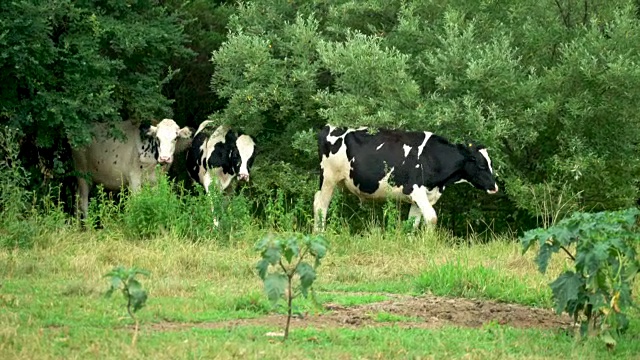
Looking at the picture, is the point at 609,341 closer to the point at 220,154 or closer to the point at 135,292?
the point at 135,292

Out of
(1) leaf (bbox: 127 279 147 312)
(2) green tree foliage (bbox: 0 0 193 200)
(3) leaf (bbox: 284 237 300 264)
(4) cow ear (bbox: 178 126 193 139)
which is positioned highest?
(2) green tree foliage (bbox: 0 0 193 200)

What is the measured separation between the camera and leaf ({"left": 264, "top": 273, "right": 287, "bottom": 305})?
334 inches

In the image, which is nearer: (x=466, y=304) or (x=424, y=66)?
(x=466, y=304)

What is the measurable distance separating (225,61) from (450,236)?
4.94 m

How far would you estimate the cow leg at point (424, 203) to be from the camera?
16547 millimetres

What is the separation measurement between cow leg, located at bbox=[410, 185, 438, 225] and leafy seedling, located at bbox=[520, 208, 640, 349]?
7.23 m

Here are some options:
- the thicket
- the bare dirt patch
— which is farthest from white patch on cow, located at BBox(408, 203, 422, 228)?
the bare dirt patch

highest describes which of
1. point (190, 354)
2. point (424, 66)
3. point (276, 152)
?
point (424, 66)

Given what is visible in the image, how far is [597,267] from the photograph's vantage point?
28.6 feet

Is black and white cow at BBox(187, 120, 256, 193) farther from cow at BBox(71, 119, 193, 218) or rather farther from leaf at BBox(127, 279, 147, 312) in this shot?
leaf at BBox(127, 279, 147, 312)

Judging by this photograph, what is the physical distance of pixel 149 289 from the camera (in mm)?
10836

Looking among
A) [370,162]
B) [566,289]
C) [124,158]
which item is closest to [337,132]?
[370,162]

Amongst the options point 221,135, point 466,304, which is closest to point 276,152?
point 221,135

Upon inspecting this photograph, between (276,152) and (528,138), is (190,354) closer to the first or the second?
(528,138)
